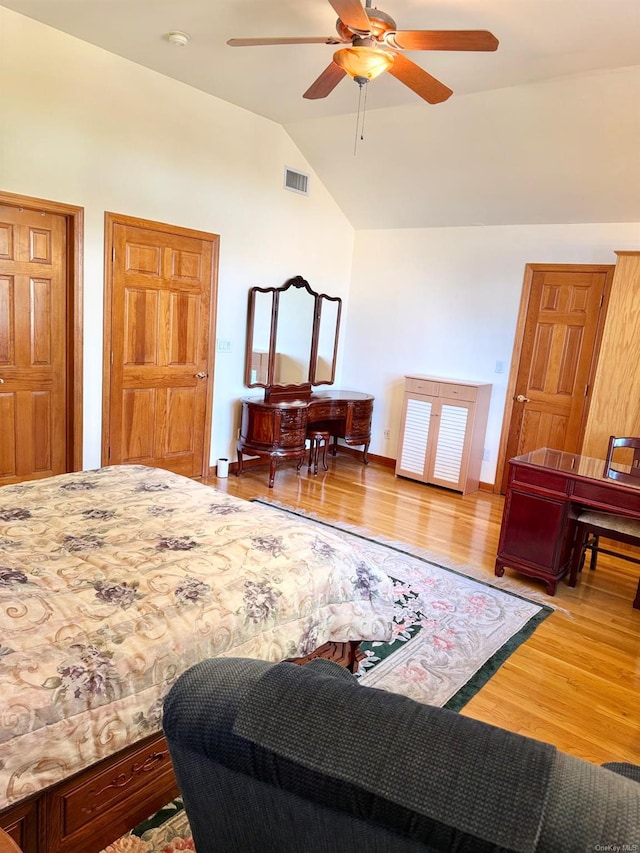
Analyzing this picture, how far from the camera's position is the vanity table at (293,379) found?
16.9 feet

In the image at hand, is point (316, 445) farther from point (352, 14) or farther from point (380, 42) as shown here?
point (352, 14)

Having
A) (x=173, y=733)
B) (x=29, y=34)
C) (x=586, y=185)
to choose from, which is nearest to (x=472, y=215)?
(x=586, y=185)

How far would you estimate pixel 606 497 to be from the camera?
3131 millimetres

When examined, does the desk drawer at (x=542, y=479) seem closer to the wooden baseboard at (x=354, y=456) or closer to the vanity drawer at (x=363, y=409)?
the wooden baseboard at (x=354, y=456)

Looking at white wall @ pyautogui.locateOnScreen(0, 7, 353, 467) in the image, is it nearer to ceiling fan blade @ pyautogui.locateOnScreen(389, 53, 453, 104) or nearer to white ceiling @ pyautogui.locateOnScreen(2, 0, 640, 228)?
white ceiling @ pyautogui.locateOnScreen(2, 0, 640, 228)

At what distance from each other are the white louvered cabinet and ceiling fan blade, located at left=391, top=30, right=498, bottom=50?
125 inches

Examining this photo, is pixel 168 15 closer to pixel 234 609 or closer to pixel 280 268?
pixel 280 268

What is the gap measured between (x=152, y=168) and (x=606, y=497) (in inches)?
152

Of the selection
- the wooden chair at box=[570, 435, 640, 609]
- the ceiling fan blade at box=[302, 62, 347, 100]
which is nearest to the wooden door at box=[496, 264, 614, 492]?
the wooden chair at box=[570, 435, 640, 609]

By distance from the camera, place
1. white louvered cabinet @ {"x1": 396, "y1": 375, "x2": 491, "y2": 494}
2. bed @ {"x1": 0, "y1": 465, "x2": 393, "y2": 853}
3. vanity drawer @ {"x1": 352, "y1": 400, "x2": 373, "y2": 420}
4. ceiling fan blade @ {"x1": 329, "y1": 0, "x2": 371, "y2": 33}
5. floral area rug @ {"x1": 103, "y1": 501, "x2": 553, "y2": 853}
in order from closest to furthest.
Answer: bed @ {"x1": 0, "y1": 465, "x2": 393, "y2": 853} → floral area rug @ {"x1": 103, "y1": 501, "x2": 553, "y2": 853} → ceiling fan blade @ {"x1": 329, "y1": 0, "x2": 371, "y2": 33} → white louvered cabinet @ {"x1": 396, "y1": 375, "x2": 491, "y2": 494} → vanity drawer @ {"x1": 352, "y1": 400, "x2": 373, "y2": 420}

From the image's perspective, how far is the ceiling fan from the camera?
2.31m

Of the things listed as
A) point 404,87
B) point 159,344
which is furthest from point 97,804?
point 404,87

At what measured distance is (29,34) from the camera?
347 centimetres

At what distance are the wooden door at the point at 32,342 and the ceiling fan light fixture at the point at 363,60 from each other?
2.29m
